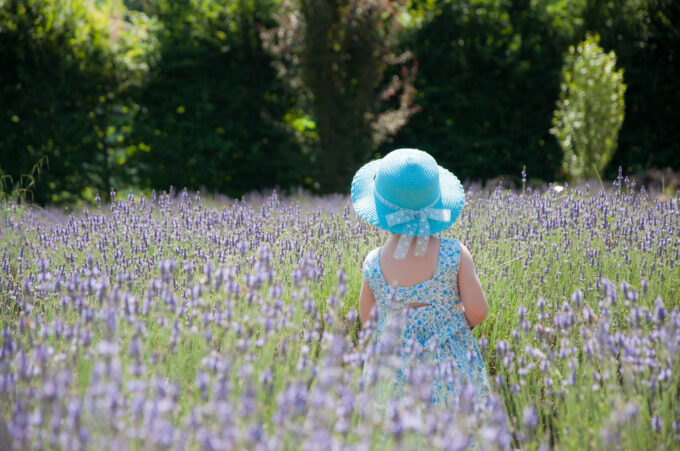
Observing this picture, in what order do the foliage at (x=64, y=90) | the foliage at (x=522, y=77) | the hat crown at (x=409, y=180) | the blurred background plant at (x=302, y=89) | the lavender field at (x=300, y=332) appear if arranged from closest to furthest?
the lavender field at (x=300, y=332), the hat crown at (x=409, y=180), the foliage at (x=64, y=90), the blurred background plant at (x=302, y=89), the foliage at (x=522, y=77)

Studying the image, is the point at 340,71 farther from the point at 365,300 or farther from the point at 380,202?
the point at 365,300

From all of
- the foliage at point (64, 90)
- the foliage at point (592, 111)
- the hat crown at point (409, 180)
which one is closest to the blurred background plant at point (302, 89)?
the foliage at point (64, 90)

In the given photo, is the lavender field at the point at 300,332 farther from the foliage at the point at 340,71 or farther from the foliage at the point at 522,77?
the foliage at the point at 522,77

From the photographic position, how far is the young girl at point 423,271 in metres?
2.50

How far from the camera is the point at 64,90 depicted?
A: 7340mm

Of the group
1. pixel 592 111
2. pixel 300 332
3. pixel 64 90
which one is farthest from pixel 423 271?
pixel 64 90

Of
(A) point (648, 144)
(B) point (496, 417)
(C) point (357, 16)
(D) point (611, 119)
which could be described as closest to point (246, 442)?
(B) point (496, 417)

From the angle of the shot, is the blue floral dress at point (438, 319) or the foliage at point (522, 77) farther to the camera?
the foliage at point (522, 77)

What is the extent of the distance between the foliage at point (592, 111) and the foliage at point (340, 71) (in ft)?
6.73

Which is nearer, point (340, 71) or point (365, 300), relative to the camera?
point (365, 300)

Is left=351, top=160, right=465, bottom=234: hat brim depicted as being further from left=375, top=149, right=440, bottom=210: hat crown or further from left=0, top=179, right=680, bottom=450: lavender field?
left=0, top=179, right=680, bottom=450: lavender field

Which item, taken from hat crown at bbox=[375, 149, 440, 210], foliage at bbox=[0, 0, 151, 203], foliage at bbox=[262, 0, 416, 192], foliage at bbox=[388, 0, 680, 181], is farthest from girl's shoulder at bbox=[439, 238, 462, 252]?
foliage at bbox=[388, 0, 680, 181]

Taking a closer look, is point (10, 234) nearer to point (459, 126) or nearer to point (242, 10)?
point (242, 10)

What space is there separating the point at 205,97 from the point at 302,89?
1.31m
